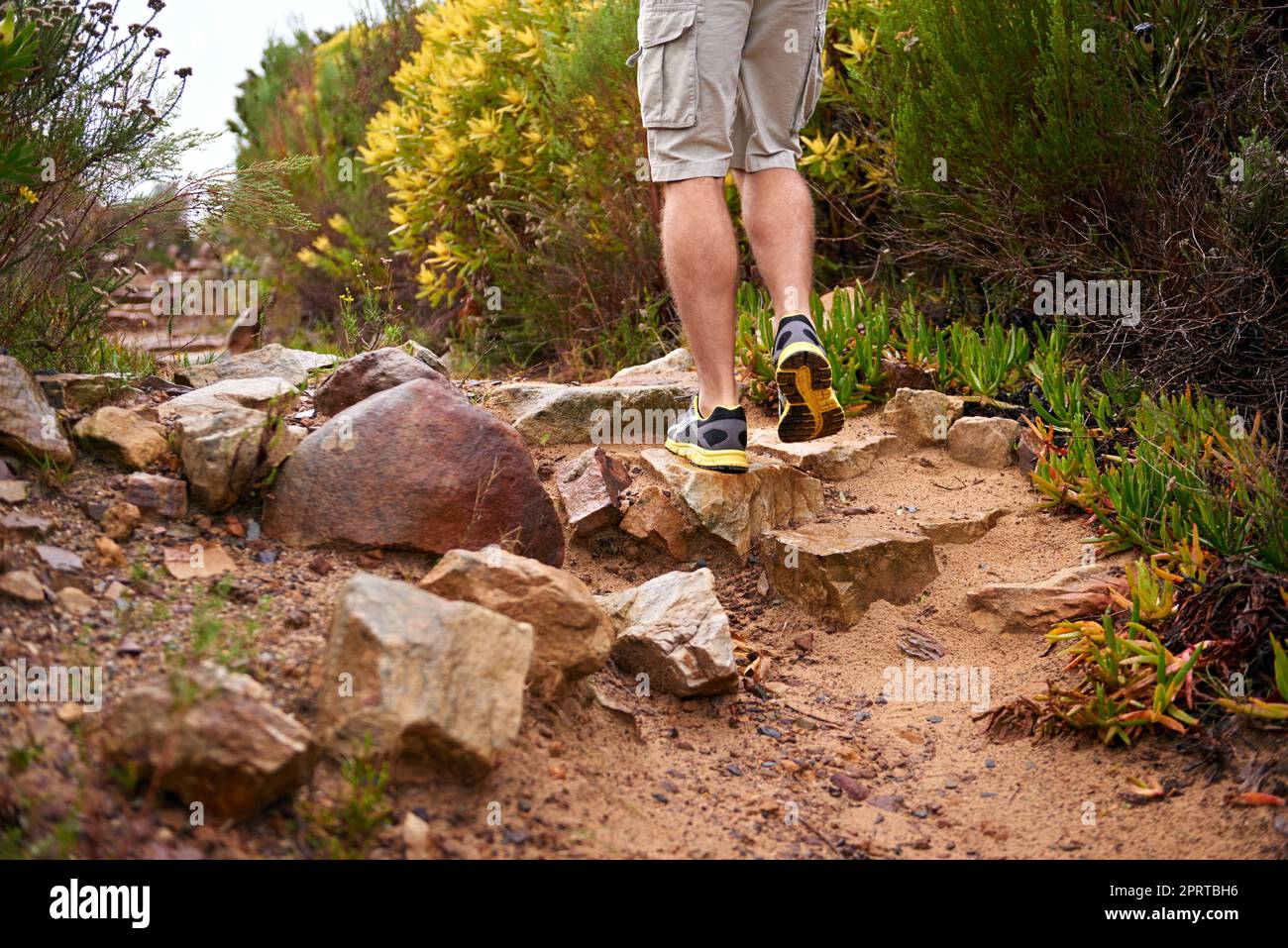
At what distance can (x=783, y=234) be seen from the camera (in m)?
3.44

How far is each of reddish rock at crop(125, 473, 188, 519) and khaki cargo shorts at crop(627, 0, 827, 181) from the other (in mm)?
1629

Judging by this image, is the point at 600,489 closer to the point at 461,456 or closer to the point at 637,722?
the point at 461,456

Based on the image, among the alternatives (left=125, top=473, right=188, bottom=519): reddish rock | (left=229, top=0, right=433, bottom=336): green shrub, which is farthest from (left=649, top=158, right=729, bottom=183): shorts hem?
(left=229, top=0, right=433, bottom=336): green shrub

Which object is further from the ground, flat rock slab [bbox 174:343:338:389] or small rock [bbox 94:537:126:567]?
flat rock slab [bbox 174:343:338:389]

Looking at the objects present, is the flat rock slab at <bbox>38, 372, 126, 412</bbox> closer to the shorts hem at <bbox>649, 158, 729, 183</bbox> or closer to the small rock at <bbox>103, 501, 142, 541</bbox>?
the small rock at <bbox>103, 501, 142, 541</bbox>

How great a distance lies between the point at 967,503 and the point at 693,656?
1.41 m

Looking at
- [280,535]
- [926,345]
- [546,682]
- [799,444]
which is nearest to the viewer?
[546,682]

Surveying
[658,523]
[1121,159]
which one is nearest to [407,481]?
[658,523]

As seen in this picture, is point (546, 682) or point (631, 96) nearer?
point (546, 682)

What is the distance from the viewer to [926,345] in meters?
4.49

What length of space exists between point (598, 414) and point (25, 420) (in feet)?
6.46

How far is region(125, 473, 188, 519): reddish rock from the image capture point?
9.24 ft

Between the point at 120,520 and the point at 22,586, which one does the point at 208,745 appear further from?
the point at 120,520
